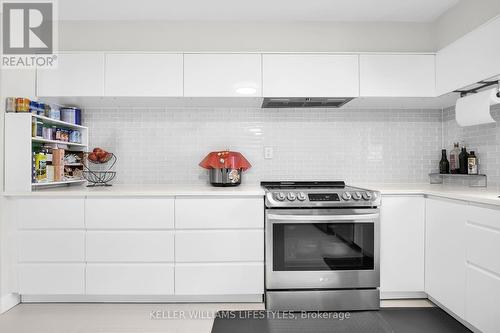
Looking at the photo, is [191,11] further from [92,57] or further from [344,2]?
[344,2]

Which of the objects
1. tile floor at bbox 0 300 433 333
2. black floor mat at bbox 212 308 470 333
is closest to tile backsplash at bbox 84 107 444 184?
tile floor at bbox 0 300 433 333

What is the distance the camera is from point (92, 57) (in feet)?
9.12

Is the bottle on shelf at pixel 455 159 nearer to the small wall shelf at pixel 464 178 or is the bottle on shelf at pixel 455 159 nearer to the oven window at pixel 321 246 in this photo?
the small wall shelf at pixel 464 178

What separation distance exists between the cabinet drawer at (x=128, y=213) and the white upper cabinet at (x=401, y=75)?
1.88 meters

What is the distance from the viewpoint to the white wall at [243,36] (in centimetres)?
288

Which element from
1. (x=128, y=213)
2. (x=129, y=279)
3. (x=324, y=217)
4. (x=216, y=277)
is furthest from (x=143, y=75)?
(x=324, y=217)

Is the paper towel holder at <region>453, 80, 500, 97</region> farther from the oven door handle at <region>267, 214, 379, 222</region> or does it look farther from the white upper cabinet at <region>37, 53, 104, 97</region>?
the white upper cabinet at <region>37, 53, 104, 97</region>

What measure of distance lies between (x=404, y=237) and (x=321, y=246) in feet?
2.16

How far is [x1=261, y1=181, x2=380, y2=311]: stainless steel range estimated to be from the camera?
2516mm

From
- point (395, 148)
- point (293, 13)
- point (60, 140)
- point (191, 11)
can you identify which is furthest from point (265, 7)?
point (60, 140)

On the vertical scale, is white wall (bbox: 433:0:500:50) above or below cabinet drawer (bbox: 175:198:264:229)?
above

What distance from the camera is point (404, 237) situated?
2596mm

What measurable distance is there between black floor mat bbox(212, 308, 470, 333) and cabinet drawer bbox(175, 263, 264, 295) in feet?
0.65

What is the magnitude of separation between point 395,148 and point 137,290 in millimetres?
2658
